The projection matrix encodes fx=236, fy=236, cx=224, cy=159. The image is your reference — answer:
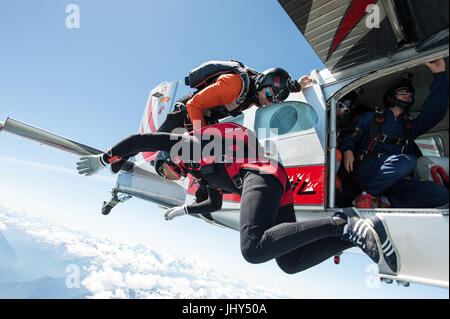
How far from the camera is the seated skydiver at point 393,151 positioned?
220 centimetres

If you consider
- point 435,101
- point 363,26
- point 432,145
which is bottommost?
point 435,101

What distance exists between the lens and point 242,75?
2.17m

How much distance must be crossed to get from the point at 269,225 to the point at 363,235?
582 mm

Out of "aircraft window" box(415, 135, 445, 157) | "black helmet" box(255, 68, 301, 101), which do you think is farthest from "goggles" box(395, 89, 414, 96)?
"aircraft window" box(415, 135, 445, 157)

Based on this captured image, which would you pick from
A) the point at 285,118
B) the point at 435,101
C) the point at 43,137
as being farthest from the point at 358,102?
the point at 43,137

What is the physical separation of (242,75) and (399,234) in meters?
1.77

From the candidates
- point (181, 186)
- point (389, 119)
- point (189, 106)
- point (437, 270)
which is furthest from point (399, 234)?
point (181, 186)

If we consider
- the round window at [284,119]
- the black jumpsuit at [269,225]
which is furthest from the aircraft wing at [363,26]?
the black jumpsuit at [269,225]

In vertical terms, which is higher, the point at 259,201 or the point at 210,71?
the point at 210,71

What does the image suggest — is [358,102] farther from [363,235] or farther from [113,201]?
[113,201]

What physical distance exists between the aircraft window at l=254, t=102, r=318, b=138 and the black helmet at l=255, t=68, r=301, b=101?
0.88m

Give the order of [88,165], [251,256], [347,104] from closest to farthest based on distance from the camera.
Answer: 1. [251,256]
2. [88,165]
3. [347,104]

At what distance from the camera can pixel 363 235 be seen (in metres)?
1.46

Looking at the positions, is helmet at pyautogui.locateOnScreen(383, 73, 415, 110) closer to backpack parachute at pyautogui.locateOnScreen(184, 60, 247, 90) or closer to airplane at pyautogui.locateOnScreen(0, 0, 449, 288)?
airplane at pyautogui.locateOnScreen(0, 0, 449, 288)
